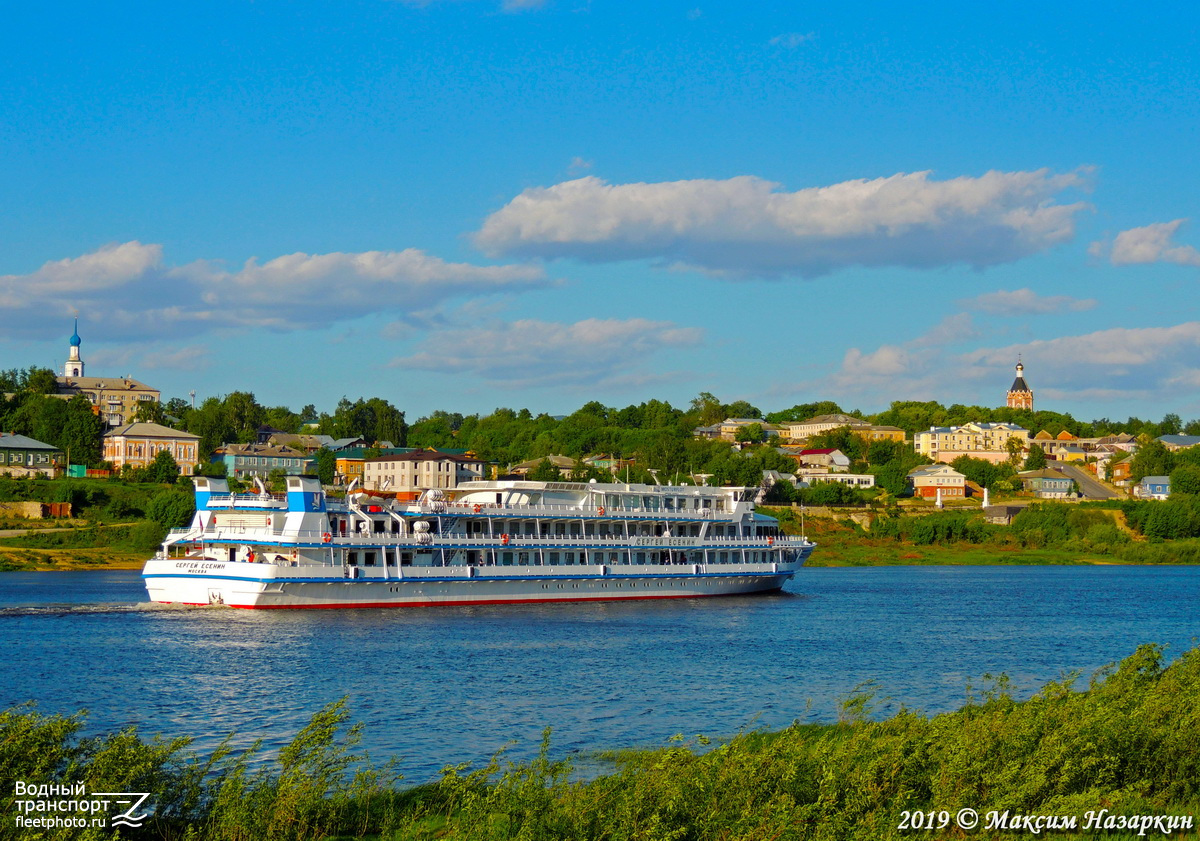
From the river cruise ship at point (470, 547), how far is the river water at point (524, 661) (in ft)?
6.51

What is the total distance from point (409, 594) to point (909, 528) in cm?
9436

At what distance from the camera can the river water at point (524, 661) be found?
117 ft

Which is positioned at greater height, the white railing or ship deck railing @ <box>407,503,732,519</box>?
ship deck railing @ <box>407,503,732,519</box>

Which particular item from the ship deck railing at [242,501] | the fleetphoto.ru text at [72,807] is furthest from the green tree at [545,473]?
the fleetphoto.ru text at [72,807]

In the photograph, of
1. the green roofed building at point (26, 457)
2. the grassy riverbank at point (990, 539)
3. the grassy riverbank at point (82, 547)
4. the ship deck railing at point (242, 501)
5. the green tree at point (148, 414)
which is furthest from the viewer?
the green tree at point (148, 414)

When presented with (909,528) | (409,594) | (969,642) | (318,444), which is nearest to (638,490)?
(409,594)

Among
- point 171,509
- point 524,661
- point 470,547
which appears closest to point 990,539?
point 171,509

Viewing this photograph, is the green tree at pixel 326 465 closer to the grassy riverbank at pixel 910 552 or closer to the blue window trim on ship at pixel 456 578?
the grassy riverbank at pixel 910 552

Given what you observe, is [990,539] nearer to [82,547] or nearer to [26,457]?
[82,547]

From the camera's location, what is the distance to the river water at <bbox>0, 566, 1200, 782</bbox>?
35.6 m

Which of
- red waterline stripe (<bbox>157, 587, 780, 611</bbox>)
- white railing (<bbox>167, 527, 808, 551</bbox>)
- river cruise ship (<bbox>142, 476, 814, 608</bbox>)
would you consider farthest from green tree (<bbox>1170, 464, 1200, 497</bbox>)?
red waterline stripe (<bbox>157, 587, 780, 611</bbox>)

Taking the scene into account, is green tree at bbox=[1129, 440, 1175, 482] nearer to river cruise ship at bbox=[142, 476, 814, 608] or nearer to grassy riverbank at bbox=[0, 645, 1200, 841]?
river cruise ship at bbox=[142, 476, 814, 608]

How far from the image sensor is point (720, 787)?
2009cm

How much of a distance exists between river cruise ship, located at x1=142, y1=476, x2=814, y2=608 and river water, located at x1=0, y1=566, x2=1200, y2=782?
1.98 m
